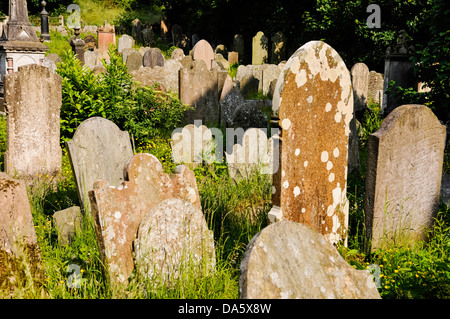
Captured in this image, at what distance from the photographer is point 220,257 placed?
459 cm

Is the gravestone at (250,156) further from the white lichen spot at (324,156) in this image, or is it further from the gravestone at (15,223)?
the gravestone at (15,223)

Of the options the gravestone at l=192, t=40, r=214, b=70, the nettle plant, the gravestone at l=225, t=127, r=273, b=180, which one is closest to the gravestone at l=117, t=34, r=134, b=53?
the gravestone at l=192, t=40, r=214, b=70

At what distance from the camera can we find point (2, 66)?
474 inches

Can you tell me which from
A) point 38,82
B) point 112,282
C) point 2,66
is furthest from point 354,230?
point 2,66

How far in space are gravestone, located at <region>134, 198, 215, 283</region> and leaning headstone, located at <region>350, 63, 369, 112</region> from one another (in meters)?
8.99

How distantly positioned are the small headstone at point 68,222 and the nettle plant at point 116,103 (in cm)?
325

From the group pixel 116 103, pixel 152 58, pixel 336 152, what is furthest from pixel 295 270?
pixel 152 58

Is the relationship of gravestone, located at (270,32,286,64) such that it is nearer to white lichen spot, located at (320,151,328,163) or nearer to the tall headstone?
the tall headstone

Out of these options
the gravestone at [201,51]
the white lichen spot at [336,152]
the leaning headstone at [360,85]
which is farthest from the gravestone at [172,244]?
the gravestone at [201,51]

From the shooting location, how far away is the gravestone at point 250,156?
6.85m

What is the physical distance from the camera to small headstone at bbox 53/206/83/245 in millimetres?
4893

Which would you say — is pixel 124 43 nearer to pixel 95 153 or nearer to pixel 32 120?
pixel 32 120

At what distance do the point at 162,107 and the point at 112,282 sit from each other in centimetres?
636
